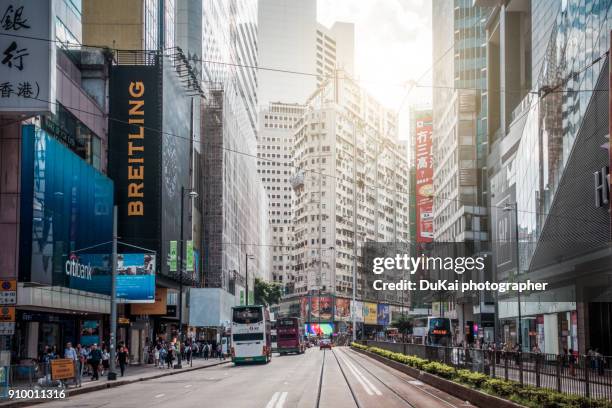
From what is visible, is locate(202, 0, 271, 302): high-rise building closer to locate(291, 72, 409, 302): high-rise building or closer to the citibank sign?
locate(291, 72, 409, 302): high-rise building

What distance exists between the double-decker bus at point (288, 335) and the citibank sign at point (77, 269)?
107 feet

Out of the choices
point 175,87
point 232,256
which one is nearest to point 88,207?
point 175,87

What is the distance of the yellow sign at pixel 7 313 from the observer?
25.6m

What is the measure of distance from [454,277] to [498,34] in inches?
1332

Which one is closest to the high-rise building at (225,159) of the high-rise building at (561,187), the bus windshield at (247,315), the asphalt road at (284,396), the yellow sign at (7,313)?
the bus windshield at (247,315)

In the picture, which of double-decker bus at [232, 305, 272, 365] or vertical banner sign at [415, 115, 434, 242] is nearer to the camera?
double-decker bus at [232, 305, 272, 365]

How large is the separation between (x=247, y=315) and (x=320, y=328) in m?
102

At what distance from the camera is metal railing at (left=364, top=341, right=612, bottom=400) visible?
1427cm

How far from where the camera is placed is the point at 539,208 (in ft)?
205

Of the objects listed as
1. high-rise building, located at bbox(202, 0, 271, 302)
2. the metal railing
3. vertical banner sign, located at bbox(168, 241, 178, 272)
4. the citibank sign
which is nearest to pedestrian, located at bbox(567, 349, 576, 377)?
the metal railing

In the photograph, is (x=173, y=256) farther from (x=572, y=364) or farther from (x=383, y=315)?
(x=383, y=315)

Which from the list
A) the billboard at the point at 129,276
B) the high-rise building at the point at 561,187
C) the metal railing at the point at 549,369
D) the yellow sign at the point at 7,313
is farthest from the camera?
the billboard at the point at 129,276

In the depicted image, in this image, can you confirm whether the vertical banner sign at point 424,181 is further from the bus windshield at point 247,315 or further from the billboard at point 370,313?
the bus windshield at point 247,315

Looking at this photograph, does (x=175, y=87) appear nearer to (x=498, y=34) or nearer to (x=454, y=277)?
(x=498, y=34)
